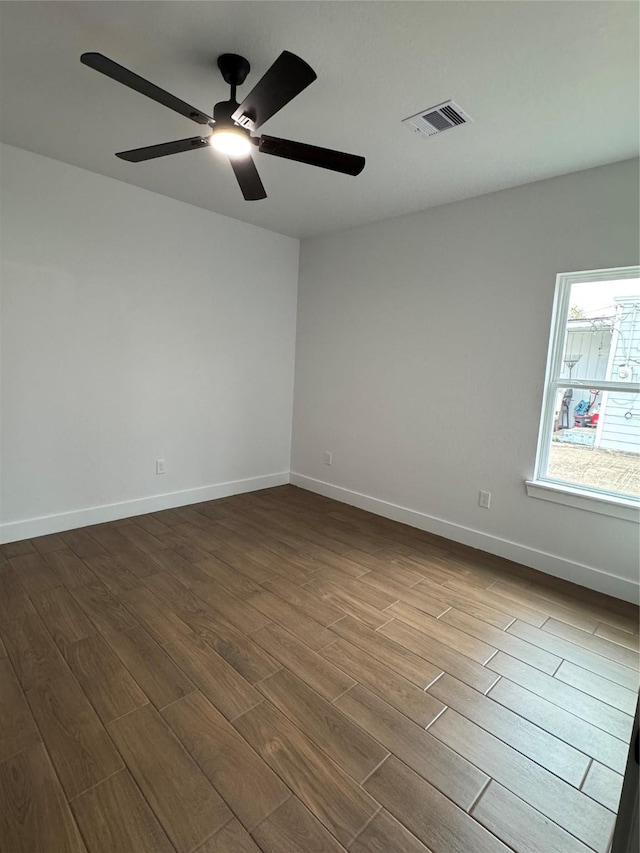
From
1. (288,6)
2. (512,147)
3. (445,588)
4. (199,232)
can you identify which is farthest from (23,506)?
(512,147)

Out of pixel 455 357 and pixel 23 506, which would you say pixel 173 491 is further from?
pixel 455 357

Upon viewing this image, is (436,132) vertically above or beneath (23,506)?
above

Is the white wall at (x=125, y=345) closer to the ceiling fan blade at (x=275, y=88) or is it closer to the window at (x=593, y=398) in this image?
the ceiling fan blade at (x=275, y=88)

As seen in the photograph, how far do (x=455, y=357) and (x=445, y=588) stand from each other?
176 cm

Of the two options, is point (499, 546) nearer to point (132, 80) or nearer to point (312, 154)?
point (312, 154)

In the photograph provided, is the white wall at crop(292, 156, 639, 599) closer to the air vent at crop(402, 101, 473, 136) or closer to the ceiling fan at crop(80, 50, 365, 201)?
the air vent at crop(402, 101, 473, 136)

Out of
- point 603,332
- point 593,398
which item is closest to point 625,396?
point 593,398

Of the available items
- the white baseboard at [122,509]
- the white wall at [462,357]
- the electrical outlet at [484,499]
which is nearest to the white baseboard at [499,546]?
Result: the white wall at [462,357]

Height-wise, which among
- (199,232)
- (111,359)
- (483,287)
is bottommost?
(111,359)

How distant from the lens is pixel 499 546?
124 inches

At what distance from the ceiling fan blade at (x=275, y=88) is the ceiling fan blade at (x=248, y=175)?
22 cm

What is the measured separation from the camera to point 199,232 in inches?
146

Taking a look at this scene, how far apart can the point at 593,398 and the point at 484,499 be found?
3.42ft

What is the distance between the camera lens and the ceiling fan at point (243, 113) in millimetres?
1430
